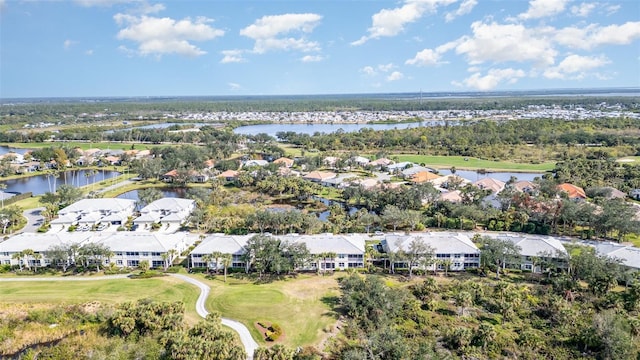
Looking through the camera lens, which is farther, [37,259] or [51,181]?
[51,181]

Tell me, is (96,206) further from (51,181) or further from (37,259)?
(51,181)

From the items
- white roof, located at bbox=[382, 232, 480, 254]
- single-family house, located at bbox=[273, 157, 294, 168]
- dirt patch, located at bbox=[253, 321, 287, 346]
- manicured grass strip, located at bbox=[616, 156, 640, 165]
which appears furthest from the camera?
single-family house, located at bbox=[273, 157, 294, 168]

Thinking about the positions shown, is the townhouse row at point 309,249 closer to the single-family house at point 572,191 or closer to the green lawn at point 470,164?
the single-family house at point 572,191

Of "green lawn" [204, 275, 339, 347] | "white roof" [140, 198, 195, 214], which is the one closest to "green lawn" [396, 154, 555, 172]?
"white roof" [140, 198, 195, 214]

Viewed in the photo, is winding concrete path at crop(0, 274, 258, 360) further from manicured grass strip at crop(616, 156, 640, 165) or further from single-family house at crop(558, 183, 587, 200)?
manicured grass strip at crop(616, 156, 640, 165)

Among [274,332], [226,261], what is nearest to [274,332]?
[274,332]
